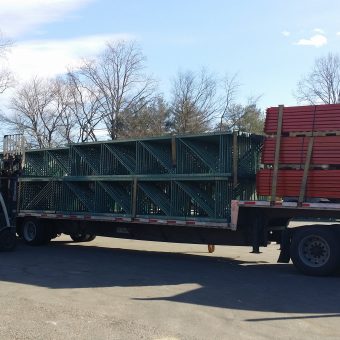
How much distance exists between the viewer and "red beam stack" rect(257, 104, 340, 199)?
11102 mm

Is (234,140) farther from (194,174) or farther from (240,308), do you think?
(240,308)

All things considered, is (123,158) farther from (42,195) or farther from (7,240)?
(7,240)

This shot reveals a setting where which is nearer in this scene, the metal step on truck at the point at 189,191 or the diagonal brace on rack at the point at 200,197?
the metal step on truck at the point at 189,191

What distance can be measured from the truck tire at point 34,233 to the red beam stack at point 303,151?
776 centimetres

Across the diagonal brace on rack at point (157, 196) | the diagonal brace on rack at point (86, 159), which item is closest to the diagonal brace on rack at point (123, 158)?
the diagonal brace on rack at point (157, 196)

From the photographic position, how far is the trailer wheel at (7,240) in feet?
48.1

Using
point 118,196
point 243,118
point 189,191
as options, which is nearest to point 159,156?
point 189,191

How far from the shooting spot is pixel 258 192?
12.0 meters

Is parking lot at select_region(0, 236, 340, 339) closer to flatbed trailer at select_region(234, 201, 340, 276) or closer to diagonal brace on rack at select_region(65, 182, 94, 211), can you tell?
flatbed trailer at select_region(234, 201, 340, 276)

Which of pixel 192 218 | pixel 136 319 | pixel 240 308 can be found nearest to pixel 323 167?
pixel 192 218

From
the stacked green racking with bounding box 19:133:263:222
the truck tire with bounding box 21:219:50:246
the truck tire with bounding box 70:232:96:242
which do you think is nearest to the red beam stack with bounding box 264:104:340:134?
the stacked green racking with bounding box 19:133:263:222

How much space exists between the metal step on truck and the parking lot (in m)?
0.84

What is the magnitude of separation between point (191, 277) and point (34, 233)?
7754mm

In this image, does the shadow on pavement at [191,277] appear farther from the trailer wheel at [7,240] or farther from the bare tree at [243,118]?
the bare tree at [243,118]
